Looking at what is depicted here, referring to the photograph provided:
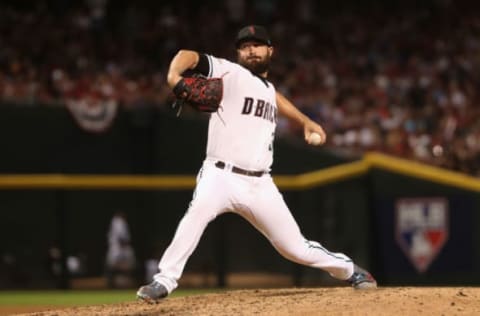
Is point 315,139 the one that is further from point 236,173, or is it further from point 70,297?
point 70,297

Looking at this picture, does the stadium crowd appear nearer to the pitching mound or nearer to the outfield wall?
the outfield wall

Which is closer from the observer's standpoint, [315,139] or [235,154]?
[235,154]

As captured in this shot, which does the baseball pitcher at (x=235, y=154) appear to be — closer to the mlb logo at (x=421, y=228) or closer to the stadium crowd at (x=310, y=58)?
the mlb logo at (x=421, y=228)

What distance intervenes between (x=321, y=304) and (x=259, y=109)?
1102 millimetres

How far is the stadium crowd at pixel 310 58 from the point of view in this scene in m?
14.0

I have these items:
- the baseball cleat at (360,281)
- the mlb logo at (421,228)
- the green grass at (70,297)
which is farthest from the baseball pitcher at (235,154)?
the green grass at (70,297)

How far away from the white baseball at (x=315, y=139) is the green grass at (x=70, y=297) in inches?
164

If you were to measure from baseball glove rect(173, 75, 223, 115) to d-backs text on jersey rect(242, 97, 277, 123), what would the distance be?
16 cm

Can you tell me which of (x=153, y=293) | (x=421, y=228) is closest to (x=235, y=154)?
(x=153, y=293)

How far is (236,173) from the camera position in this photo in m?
5.53

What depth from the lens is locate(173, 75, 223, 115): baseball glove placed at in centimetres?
518

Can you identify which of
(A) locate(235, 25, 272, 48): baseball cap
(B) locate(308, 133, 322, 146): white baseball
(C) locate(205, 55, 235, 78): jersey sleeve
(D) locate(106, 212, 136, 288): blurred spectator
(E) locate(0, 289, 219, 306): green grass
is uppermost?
(A) locate(235, 25, 272, 48): baseball cap

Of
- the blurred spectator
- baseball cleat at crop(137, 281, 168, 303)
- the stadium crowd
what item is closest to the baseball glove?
baseball cleat at crop(137, 281, 168, 303)

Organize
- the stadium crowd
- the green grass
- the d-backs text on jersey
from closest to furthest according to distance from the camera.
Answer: the d-backs text on jersey, the green grass, the stadium crowd
